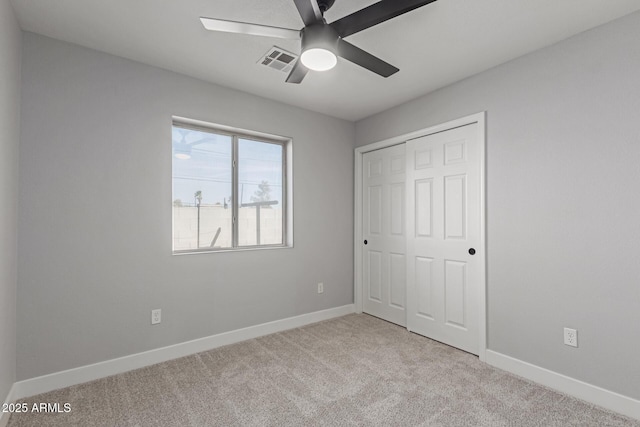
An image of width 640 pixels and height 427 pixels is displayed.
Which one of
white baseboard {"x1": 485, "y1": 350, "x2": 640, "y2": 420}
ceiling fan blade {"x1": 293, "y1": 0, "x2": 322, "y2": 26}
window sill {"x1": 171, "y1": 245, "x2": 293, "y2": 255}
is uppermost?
ceiling fan blade {"x1": 293, "y1": 0, "x2": 322, "y2": 26}

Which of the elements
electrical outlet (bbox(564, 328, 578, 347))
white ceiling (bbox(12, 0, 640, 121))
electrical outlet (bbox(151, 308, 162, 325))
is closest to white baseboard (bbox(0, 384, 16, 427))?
electrical outlet (bbox(151, 308, 162, 325))

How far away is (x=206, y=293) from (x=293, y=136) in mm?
1851

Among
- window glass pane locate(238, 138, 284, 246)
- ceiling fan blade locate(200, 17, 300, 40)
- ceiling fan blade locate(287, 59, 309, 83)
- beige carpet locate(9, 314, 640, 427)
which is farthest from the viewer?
window glass pane locate(238, 138, 284, 246)

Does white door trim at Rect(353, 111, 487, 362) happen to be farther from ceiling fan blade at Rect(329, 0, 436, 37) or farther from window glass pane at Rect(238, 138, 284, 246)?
ceiling fan blade at Rect(329, 0, 436, 37)

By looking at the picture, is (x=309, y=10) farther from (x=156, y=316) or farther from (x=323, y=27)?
(x=156, y=316)

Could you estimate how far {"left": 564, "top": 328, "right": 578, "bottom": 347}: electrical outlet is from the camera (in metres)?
2.13

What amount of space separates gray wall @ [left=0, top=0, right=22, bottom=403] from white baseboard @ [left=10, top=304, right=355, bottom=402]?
0.16 meters

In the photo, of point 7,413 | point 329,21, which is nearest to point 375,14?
point 329,21

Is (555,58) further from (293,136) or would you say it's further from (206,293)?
(206,293)

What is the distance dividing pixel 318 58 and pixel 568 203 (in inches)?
76.8

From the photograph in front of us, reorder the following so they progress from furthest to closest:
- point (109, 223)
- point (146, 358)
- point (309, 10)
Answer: point (146, 358)
point (109, 223)
point (309, 10)

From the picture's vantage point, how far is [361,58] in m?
1.86

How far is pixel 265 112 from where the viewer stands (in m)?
3.26

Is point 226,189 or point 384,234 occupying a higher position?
point 226,189
